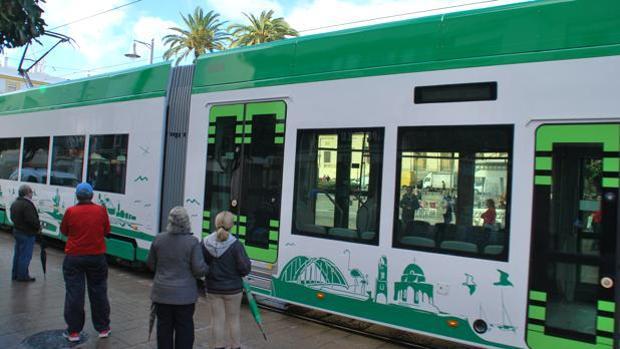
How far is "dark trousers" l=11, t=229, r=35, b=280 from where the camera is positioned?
25.0 ft

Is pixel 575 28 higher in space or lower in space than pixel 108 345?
higher

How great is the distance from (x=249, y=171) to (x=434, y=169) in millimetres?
2473

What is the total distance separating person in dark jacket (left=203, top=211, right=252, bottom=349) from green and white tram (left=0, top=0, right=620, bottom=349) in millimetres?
1219

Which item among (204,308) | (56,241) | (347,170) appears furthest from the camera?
(56,241)

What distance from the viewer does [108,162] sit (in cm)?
888

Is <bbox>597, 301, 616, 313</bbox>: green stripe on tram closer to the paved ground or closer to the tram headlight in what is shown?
the tram headlight

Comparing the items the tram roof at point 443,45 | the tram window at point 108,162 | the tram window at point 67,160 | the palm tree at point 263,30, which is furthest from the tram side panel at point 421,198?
the palm tree at point 263,30

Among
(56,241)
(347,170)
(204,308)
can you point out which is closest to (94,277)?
(204,308)

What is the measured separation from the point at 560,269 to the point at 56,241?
11.3 metres

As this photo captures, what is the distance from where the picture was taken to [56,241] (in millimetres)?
12008

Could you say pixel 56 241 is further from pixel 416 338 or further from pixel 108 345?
pixel 416 338

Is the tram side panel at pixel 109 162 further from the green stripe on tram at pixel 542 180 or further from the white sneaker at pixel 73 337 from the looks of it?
the green stripe on tram at pixel 542 180

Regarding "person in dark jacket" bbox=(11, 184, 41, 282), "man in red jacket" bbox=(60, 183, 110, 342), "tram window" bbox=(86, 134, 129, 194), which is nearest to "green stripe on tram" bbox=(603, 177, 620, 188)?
"man in red jacket" bbox=(60, 183, 110, 342)

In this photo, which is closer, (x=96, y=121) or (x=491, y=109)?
(x=491, y=109)
